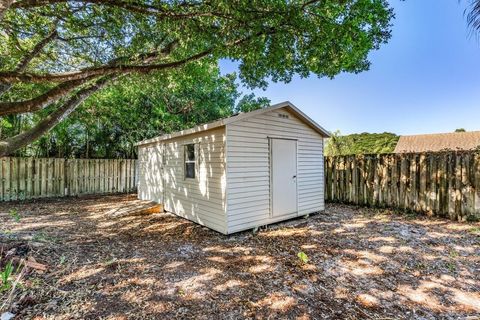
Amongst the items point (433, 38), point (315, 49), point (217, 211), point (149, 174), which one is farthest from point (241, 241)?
point (433, 38)

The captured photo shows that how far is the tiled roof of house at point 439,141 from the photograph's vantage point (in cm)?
1532

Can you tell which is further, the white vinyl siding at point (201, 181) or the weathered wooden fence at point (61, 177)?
the weathered wooden fence at point (61, 177)

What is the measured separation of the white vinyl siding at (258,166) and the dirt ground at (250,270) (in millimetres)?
491

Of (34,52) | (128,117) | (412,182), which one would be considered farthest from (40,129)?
(412,182)

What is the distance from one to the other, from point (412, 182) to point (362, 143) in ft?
22.4

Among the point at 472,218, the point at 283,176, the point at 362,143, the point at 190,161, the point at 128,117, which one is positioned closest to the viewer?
the point at 472,218

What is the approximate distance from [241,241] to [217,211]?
864 mm

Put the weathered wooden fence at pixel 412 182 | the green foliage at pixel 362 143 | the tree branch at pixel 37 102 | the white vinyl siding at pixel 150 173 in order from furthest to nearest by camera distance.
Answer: the green foliage at pixel 362 143
the white vinyl siding at pixel 150 173
the weathered wooden fence at pixel 412 182
the tree branch at pixel 37 102

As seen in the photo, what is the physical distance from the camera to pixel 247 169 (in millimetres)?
5305

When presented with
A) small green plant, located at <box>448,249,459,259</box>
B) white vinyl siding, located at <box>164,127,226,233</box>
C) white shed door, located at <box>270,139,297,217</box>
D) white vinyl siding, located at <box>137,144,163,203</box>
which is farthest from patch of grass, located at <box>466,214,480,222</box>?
white vinyl siding, located at <box>137,144,163,203</box>

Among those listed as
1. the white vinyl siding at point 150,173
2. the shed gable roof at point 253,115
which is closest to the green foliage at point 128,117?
the white vinyl siding at point 150,173

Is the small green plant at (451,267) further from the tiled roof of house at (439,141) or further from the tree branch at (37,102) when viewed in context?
the tiled roof of house at (439,141)

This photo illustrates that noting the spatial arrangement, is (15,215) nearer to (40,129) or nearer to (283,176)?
(40,129)

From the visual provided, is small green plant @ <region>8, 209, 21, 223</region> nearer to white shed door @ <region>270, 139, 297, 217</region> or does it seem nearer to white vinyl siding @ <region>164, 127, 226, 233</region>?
white vinyl siding @ <region>164, 127, 226, 233</region>
